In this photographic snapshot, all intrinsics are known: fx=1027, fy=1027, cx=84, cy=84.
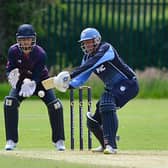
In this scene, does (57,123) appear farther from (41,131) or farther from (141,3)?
(141,3)

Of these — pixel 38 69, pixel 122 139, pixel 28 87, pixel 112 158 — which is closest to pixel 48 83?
pixel 28 87

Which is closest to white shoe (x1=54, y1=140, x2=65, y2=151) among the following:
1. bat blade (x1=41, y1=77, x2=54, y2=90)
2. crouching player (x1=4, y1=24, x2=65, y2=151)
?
crouching player (x1=4, y1=24, x2=65, y2=151)

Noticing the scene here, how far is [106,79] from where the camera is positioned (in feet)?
42.8

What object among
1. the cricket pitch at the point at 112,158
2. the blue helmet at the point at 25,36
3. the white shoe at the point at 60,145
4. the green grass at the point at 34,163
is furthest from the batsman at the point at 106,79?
the green grass at the point at 34,163

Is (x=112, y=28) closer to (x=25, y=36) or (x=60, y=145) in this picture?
(x=60, y=145)

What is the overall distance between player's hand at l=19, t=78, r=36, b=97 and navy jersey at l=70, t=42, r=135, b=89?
2.25 feet

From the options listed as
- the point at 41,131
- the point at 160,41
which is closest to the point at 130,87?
the point at 41,131

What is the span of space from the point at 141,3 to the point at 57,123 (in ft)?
52.3

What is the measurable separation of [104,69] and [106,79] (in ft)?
0.46

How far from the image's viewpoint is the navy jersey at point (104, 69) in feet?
42.0

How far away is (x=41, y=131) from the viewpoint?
1752 centimetres

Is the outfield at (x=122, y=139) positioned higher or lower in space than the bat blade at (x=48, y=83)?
lower

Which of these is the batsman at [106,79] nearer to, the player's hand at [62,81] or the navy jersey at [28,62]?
the player's hand at [62,81]

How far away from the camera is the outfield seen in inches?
457
